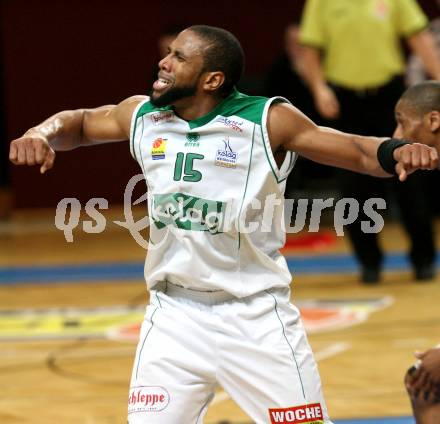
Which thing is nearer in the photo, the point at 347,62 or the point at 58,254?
the point at 347,62

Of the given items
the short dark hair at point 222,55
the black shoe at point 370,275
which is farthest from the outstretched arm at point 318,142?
the black shoe at point 370,275

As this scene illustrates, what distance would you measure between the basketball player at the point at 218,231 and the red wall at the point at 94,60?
10670mm

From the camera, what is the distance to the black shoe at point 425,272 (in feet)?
30.9

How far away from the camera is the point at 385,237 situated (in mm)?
12352

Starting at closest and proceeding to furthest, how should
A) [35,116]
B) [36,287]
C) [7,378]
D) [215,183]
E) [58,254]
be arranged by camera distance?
1. [215,183]
2. [7,378]
3. [36,287]
4. [58,254]
5. [35,116]

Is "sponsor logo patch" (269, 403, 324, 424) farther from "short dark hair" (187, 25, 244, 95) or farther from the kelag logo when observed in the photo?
"short dark hair" (187, 25, 244, 95)

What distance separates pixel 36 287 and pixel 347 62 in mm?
3256

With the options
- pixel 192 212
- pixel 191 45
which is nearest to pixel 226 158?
pixel 192 212

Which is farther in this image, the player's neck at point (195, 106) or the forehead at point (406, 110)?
the forehead at point (406, 110)

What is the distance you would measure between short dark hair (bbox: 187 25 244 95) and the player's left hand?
0.72 meters

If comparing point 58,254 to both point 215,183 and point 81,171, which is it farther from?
point 215,183

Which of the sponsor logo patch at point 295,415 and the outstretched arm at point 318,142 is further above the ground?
the outstretched arm at point 318,142

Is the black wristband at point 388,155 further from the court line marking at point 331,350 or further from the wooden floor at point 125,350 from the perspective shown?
the court line marking at point 331,350

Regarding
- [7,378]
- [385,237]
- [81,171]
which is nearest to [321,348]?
[7,378]
